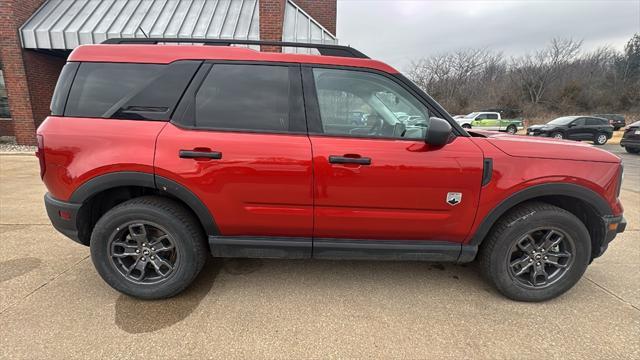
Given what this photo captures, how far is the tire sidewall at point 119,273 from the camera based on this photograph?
7.90ft

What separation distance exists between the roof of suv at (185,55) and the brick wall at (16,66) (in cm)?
1072

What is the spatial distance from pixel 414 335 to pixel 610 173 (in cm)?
203

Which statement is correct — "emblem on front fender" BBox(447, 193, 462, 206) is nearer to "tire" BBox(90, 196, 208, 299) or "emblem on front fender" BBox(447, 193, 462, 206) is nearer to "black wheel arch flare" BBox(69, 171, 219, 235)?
"black wheel arch flare" BBox(69, 171, 219, 235)

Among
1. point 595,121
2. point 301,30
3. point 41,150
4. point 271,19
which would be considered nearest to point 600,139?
point 595,121

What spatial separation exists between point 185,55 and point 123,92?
0.55 meters

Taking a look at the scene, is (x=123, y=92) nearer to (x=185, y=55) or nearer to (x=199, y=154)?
(x=185, y=55)

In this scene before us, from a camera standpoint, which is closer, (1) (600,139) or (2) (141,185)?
(2) (141,185)

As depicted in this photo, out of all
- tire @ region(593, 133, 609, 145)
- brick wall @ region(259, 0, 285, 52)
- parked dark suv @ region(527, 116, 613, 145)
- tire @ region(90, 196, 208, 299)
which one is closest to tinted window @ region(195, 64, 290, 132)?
tire @ region(90, 196, 208, 299)

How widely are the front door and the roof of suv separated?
0.28ft

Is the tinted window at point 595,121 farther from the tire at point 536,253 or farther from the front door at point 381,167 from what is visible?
the front door at point 381,167

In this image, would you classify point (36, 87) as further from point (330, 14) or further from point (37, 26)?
point (330, 14)

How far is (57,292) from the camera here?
8.58 ft

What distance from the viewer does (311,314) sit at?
7.91 ft

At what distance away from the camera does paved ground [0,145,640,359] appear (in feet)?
6.79
